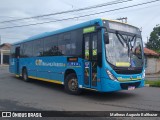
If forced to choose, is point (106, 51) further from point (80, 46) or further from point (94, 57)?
point (80, 46)

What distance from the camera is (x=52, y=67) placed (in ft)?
47.2

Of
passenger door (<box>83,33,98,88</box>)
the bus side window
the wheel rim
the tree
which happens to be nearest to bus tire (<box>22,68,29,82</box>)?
the wheel rim

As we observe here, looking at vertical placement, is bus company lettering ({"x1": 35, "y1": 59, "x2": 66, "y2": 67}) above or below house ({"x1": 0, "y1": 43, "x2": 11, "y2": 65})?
below

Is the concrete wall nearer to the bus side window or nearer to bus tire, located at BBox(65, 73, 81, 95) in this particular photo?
bus tire, located at BBox(65, 73, 81, 95)

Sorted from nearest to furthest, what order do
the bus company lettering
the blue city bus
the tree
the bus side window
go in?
the blue city bus, the bus side window, the bus company lettering, the tree

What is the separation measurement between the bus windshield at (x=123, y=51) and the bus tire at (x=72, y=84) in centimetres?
250

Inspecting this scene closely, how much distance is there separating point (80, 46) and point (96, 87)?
2208mm

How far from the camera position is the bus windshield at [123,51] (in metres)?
10.5

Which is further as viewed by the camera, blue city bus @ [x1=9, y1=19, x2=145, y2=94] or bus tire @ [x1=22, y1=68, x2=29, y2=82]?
bus tire @ [x1=22, y1=68, x2=29, y2=82]

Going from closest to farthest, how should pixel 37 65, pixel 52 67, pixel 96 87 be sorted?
pixel 96 87 → pixel 52 67 → pixel 37 65

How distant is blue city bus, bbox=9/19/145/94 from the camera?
1036cm

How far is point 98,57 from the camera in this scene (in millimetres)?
10438


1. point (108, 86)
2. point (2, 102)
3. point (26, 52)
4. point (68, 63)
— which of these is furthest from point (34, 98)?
point (26, 52)

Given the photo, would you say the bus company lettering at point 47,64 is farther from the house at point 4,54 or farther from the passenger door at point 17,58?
the house at point 4,54
